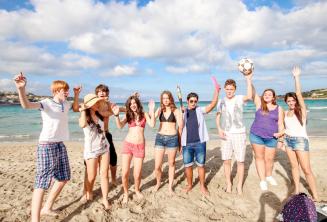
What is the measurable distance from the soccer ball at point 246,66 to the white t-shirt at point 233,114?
22.6 inches

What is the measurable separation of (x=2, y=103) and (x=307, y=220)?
337 ft

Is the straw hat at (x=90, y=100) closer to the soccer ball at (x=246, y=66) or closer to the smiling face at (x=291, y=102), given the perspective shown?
the soccer ball at (x=246, y=66)

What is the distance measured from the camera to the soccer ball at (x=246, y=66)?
20.9 ft

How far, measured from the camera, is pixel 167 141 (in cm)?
618

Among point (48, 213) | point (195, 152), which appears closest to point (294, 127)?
point (195, 152)

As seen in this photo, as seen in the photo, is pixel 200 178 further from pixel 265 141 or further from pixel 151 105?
pixel 151 105

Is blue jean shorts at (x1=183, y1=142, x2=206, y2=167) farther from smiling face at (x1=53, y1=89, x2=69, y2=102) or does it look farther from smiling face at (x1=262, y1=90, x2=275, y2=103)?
smiling face at (x1=53, y1=89, x2=69, y2=102)

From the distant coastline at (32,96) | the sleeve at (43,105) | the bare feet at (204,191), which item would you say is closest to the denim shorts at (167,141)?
the bare feet at (204,191)

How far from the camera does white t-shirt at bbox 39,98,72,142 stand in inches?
180

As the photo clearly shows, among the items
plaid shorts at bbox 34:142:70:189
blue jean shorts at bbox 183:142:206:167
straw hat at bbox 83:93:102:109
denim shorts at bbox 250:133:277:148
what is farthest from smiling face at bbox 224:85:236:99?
plaid shorts at bbox 34:142:70:189

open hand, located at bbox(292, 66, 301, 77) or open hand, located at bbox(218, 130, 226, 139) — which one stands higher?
open hand, located at bbox(292, 66, 301, 77)

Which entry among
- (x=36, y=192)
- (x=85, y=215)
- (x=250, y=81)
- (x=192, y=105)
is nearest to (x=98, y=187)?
(x=85, y=215)

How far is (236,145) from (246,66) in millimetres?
1794

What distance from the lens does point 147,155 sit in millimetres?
11008
